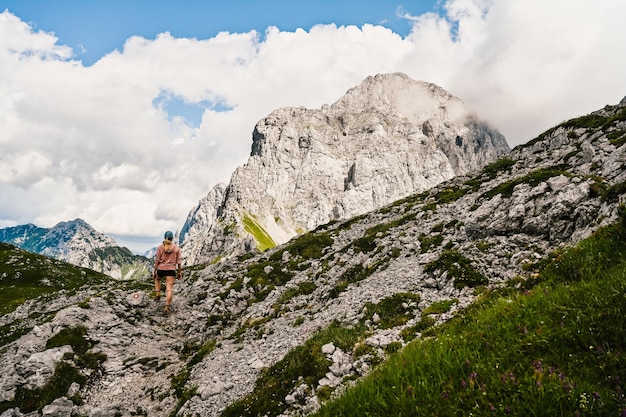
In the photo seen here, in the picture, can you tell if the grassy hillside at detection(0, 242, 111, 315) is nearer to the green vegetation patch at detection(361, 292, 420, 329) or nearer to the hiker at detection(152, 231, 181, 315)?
the hiker at detection(152, 231, 181, 315)

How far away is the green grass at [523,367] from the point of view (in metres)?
4.00

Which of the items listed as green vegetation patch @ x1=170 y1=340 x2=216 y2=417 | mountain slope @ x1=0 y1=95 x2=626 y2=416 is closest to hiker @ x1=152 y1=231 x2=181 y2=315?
green vegetation patch @ x1=170 y1=340 x2=216 y2=417

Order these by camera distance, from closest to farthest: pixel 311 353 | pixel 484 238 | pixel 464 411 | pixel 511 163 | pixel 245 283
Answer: pixel 464 411 → pixel 311 353 → pixel 484 238 → pixel 245 283 → pixel 511 163

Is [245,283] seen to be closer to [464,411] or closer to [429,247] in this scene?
[429,247]

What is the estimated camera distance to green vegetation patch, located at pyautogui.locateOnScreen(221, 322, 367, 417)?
1256 cm

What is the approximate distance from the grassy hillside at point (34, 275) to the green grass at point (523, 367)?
417 feet

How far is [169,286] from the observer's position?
26812 millimetres

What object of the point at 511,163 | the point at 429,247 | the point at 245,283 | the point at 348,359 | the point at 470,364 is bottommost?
the point at 348,359

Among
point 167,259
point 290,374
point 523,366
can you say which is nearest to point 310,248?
point 167,259

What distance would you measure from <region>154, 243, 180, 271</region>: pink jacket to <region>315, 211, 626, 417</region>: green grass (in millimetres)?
21338

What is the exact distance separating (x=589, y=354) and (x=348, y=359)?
383 inches

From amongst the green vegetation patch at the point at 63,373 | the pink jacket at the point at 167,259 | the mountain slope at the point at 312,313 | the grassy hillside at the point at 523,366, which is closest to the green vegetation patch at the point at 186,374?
the mountain slope at the point at 312,313

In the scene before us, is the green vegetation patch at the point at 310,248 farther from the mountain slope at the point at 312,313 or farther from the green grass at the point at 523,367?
the green grass at the point at 523,367

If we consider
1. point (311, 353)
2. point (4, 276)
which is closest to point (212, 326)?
point (311, 353)
